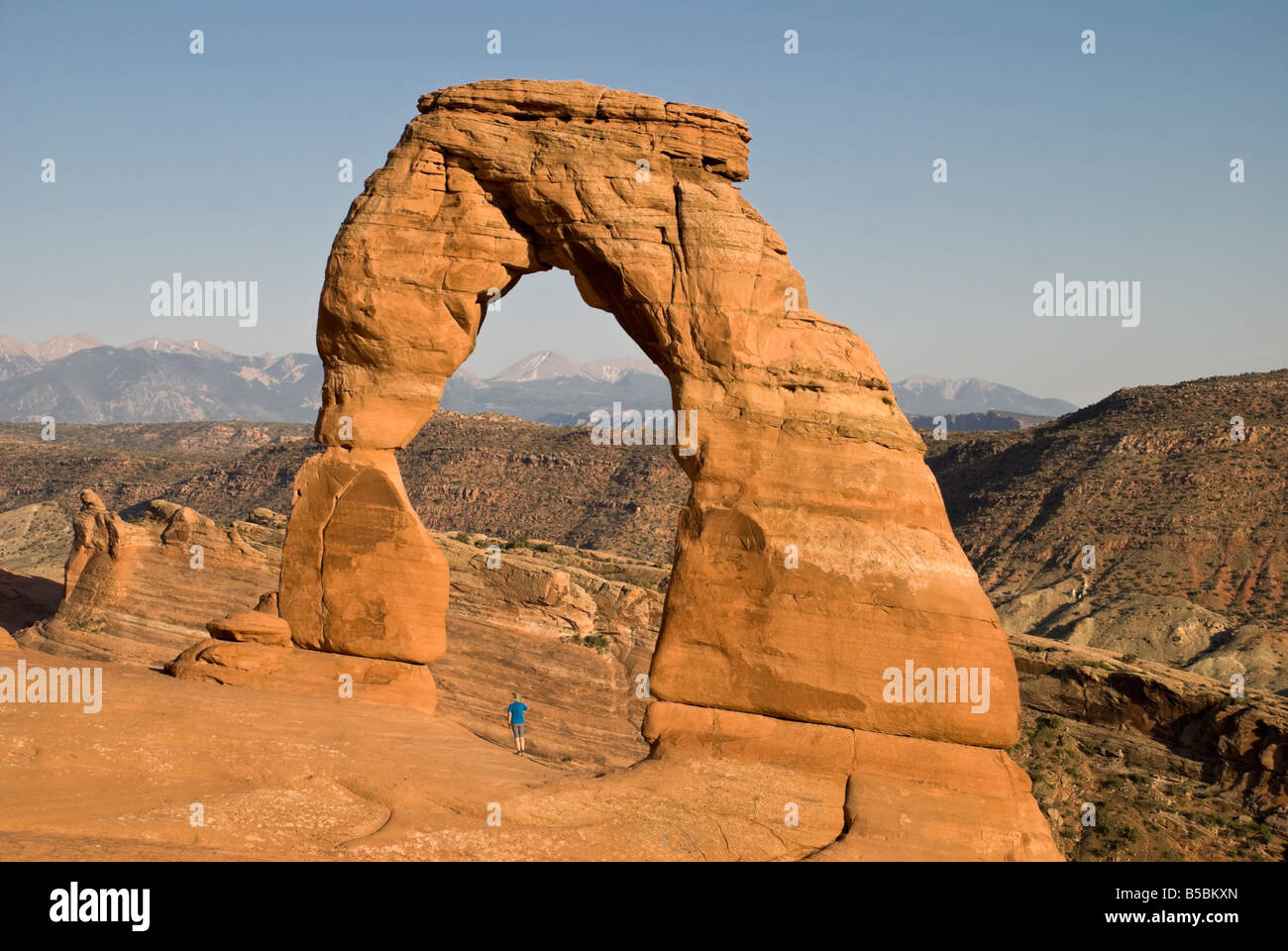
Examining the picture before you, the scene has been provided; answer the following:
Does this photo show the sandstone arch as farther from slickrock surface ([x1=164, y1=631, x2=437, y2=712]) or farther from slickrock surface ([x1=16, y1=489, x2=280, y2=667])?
slickrock surface ([x1=16, y1=489, x2=280, y2=667])

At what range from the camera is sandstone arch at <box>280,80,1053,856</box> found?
586 inches

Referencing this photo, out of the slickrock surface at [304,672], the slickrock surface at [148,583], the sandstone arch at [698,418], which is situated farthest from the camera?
the slickrock surface at [148,583]

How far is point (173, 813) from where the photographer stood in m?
12.0

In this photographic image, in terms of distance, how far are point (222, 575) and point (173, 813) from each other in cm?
1942

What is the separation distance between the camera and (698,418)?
631 inches

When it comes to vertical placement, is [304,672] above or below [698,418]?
below

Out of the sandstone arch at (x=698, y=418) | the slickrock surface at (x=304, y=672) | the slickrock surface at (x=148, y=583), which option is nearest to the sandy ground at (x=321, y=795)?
the sandstone arch at (x=698, y=418)

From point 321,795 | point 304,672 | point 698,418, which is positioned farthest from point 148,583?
point 698,418

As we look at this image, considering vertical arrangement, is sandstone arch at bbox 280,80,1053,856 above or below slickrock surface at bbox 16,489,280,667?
above

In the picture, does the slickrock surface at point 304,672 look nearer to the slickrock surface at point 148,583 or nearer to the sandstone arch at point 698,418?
the sandstone arch at point 698,418

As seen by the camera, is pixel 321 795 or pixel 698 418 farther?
pixel 698 418

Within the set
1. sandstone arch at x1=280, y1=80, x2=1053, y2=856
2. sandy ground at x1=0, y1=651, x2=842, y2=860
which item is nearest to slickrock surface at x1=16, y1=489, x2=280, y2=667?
sandstone arch at x1=280, y1=80, x2=1053, y2=856

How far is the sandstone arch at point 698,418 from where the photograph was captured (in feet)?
48.9

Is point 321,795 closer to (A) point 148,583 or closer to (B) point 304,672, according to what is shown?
(B) point 304,672
